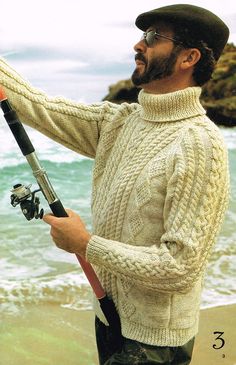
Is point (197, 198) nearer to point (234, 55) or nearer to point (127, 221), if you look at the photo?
point (127, 221)

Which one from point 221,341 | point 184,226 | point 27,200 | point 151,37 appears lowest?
point 221,341

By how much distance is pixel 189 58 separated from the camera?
232 centimetres

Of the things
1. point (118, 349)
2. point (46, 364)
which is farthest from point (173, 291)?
point (46, 364)

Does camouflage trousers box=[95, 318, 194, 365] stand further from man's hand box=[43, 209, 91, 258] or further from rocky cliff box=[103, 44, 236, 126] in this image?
rocky cliff box=[103, 44, 236, 126]

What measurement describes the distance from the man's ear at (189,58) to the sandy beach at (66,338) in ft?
7.74

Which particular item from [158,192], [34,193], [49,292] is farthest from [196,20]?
[49,292]

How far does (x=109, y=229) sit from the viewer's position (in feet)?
7.82

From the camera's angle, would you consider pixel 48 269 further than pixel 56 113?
Yes

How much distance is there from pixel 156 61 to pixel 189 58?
12 cm

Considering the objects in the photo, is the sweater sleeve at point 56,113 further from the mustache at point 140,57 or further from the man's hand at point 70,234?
the man's hand at point 70,234

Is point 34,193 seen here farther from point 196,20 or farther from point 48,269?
point 48,269

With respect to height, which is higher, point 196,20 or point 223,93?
point 196,20

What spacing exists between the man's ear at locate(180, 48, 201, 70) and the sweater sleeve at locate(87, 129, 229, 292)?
Result: 298 mm

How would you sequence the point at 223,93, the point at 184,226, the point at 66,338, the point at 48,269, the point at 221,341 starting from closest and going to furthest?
the point at 184,226 → the point at 221,341 → the point at 66,338 → the point at 48,269 → the point at 223,93
